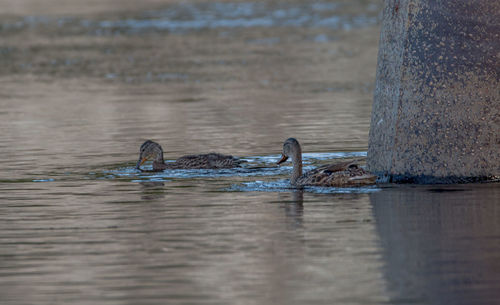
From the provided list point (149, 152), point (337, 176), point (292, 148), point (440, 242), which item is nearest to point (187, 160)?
point (149, 152)

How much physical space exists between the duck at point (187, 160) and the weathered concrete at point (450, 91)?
101 inches

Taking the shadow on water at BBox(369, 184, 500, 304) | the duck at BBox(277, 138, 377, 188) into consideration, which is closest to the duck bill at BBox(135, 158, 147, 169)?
the duck at BBox(277, 138, 377, 188)

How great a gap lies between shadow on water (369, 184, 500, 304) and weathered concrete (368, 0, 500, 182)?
0.53m

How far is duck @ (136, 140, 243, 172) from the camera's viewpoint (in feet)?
51.5

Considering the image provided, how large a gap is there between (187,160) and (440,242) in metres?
6.33

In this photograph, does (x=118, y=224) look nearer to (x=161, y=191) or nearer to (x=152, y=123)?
(x=161, y=191)

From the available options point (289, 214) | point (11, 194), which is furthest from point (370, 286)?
Result: point (11, 194)

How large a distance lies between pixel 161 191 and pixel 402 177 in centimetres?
286

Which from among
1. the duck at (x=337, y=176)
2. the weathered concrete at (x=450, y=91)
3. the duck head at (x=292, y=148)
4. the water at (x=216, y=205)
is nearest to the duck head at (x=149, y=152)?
the water at (x=216, y=205)

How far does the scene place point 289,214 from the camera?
11.9 meters

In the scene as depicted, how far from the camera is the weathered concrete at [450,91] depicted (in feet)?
45.6

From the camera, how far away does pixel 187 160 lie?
1596 cm

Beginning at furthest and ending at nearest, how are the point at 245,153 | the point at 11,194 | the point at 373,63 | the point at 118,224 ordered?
the point at 373,63
the point at 245,153
the point at 11,194
the point at 118,224

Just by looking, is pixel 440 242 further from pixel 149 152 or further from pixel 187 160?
pixel 149 152
